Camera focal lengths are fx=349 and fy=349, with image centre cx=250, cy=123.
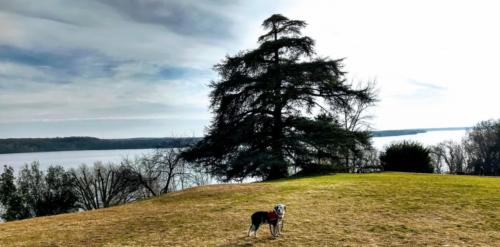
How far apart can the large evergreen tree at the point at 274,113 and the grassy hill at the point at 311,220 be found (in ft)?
27.3

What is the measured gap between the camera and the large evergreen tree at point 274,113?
77.7 feet

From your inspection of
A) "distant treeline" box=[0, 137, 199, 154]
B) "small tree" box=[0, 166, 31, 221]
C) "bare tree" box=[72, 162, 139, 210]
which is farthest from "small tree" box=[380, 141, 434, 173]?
"distant treeline" box=[0, 137, 199, 154]

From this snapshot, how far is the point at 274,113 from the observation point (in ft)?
83.9

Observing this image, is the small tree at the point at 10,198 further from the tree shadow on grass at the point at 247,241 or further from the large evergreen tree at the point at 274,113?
the tree shadow on grass at the point at 247,241

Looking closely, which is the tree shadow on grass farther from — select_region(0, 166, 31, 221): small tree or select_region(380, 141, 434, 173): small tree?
select_region(0, 166, 31, 221): small tree

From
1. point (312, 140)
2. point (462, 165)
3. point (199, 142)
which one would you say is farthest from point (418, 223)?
point (462, 165)

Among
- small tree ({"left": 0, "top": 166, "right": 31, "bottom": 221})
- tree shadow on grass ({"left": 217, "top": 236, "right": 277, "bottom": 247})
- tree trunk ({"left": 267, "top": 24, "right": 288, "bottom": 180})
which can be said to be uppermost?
tree trunk ({"left": 267, "top": 24, "right": 288, "bottom": 180})

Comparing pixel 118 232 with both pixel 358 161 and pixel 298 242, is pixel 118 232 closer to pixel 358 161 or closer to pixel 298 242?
pixel 298 242

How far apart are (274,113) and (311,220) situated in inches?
633

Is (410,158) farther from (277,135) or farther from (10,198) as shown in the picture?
(10,198)

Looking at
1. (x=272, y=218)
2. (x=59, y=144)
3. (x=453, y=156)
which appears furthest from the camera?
(x=59, y=144)

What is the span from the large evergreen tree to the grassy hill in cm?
832

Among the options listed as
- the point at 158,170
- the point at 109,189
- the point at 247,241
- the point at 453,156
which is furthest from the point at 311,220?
the point at 453,156

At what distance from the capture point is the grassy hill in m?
8.10
